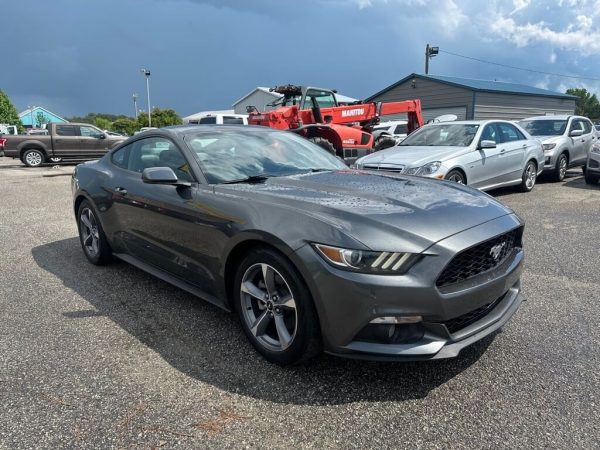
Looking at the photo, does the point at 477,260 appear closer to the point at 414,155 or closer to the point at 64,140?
the point at 414,155

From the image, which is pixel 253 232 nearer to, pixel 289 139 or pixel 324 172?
pixel 324 172

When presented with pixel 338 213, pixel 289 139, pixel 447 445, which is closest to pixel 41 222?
pixel 289 139

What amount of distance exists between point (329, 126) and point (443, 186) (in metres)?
8.13

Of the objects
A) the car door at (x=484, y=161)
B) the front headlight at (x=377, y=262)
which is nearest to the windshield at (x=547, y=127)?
the car door at (x=484, y=161)

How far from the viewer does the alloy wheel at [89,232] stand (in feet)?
15.4

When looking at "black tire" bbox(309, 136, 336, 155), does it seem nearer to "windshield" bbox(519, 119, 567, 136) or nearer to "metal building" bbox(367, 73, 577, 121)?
"windshield" bbox(519, 119, 567, 136)

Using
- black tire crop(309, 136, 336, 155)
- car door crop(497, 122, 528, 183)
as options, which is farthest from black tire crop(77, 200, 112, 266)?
car door crop(497, 122, 528, 183)

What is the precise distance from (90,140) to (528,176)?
15468 millimetres

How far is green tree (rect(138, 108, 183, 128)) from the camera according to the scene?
58.8 metres

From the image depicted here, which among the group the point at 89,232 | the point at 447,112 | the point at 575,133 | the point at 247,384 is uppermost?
the point at 447,112

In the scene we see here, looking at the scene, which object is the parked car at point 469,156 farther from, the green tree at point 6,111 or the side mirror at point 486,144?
the green tree at point 6,111

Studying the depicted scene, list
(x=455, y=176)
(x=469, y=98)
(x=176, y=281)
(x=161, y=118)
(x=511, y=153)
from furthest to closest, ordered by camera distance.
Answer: (x=161, y=118) < (x=469, y=98) < (x=511, y=153) < (x=455, y=176) < (x=176, y=281)

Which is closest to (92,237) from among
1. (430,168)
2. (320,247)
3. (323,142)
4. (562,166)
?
(320,247)

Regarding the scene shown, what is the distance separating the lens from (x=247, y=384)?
2.56 m
